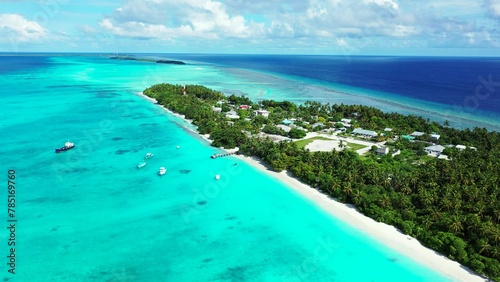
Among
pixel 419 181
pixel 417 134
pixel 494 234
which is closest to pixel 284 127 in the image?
pixel 417 134

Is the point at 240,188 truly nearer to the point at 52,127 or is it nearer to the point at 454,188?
the point at 454,188

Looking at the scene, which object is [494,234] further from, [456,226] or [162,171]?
[162,171]

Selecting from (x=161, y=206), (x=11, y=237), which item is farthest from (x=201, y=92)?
(x=11, y=237)

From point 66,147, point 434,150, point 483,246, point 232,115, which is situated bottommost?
point 66,147

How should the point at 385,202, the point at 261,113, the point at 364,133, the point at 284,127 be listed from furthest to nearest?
the point at 261,113 → the point at 284,127 → the point at 364,133 → the point at 385,202

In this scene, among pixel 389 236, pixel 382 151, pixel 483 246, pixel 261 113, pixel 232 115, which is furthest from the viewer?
A: pixel 232 115

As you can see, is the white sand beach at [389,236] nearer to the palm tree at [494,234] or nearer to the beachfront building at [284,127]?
the palm tree at [494,234]
